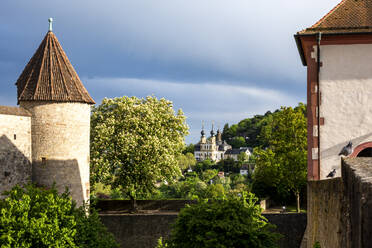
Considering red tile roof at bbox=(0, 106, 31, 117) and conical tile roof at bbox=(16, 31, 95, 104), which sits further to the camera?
conical tile roof at bbox=(16, 31, 95, 104)

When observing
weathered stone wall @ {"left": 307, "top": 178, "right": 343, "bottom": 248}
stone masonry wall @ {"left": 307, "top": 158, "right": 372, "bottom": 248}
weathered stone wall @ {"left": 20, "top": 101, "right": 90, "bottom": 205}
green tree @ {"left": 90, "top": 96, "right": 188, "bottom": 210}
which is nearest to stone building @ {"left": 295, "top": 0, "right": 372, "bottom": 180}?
stone masonry wall @ {"left": 307, "top": 158, "right": 372, "bottom": 248}

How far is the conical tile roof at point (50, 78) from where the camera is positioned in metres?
24.0

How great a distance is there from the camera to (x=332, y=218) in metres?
8.64

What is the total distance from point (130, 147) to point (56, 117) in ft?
33.7

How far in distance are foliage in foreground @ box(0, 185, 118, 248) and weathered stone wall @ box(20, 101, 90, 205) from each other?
527cm

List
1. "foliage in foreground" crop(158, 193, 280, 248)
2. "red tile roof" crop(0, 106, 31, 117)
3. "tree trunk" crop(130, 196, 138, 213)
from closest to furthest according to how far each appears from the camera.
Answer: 1. "foliage in foreground" crop(158, 193, 280, 248)
2. "red tile roof" crop(0, 106, 31, 117)
3. "tree trunk" crop(130, 196, 138, 213)

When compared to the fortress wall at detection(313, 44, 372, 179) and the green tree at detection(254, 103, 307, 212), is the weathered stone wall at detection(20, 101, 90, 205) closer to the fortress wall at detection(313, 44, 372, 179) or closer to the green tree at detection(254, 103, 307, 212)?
the fortress wall at detection(313, 44, 372, 179)

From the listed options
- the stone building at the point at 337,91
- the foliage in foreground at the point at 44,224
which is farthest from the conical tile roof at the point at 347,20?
the foliage in foreground at the point at 44,224

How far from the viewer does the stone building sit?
15023 mm

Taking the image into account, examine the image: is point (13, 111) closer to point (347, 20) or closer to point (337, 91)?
point (337, 91)

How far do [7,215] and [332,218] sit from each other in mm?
12110

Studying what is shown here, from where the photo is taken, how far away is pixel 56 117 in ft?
78.5

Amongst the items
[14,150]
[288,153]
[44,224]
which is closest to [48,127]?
[14,150]

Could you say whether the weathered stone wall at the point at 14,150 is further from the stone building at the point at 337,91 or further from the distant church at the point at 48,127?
the stone building at the point at 337,91
